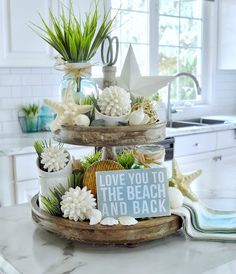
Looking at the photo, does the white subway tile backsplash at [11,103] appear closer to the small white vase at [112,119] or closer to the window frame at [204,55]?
the window frame at [204,55]

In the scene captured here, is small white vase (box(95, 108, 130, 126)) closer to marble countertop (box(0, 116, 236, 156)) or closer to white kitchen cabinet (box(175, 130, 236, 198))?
white kitchen cabinet (box(175, 130, 236, 198))

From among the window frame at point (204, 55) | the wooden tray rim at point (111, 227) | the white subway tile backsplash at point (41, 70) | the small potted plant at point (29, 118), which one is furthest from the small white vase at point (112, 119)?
the window frame at point (204, 55)

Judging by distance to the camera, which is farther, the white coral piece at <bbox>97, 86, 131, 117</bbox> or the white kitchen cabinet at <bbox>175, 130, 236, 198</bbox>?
the white kitchen cabinet at <bbox>175, 130, 236, 198</bbox>

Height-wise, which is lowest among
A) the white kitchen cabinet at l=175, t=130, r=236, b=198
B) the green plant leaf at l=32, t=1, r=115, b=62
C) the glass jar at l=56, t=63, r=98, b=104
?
the white kitchen cabinet at l=175, t=130, r=236, b=198

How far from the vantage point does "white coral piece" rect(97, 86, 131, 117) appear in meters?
1.03

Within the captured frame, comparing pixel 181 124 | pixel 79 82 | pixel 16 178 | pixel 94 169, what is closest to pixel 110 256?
pixel 94 169

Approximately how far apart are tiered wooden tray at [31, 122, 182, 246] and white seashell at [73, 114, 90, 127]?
0.6 inches

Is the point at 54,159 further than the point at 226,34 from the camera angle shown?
No

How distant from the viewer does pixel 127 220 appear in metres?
1.01

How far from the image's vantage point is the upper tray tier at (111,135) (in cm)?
102

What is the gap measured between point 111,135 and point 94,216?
0.21m

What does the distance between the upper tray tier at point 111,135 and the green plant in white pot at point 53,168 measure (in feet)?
0.21

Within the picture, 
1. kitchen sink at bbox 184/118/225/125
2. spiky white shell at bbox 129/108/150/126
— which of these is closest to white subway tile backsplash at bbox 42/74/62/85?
kitchen sink at bbox 184/118/225/125

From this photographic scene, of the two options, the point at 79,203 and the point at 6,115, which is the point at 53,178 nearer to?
the point at 79,203
